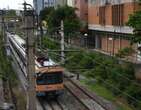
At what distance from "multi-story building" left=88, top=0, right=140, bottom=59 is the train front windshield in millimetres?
16145

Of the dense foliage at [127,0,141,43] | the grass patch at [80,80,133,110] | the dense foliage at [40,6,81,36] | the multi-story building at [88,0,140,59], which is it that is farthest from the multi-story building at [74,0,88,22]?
the dense foliage at [127,0,141,43]

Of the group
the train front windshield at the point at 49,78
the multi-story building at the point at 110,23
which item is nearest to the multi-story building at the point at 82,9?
the multi-story building at the point at 110,23

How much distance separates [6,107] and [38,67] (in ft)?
27.7

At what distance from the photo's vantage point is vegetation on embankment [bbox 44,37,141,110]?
24266 mm

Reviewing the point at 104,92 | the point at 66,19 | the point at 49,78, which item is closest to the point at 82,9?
the point at 66,19

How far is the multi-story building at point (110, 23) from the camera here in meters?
44.0

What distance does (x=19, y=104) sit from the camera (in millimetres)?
24500

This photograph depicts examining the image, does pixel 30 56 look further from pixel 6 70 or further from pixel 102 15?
pixel 102 15

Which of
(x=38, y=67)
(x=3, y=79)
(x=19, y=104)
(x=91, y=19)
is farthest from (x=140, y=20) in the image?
(x=91, y=19)

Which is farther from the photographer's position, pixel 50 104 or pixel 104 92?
pixel 104 92

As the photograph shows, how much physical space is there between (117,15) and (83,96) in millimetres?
21228

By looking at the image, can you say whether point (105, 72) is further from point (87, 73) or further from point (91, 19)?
point (91, 19)

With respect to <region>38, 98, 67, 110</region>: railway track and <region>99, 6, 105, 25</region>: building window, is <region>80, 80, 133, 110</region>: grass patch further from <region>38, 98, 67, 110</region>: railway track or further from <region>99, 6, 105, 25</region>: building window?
<region>99, 6, 105, 25</region>: building window

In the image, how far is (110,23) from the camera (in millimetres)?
49844
